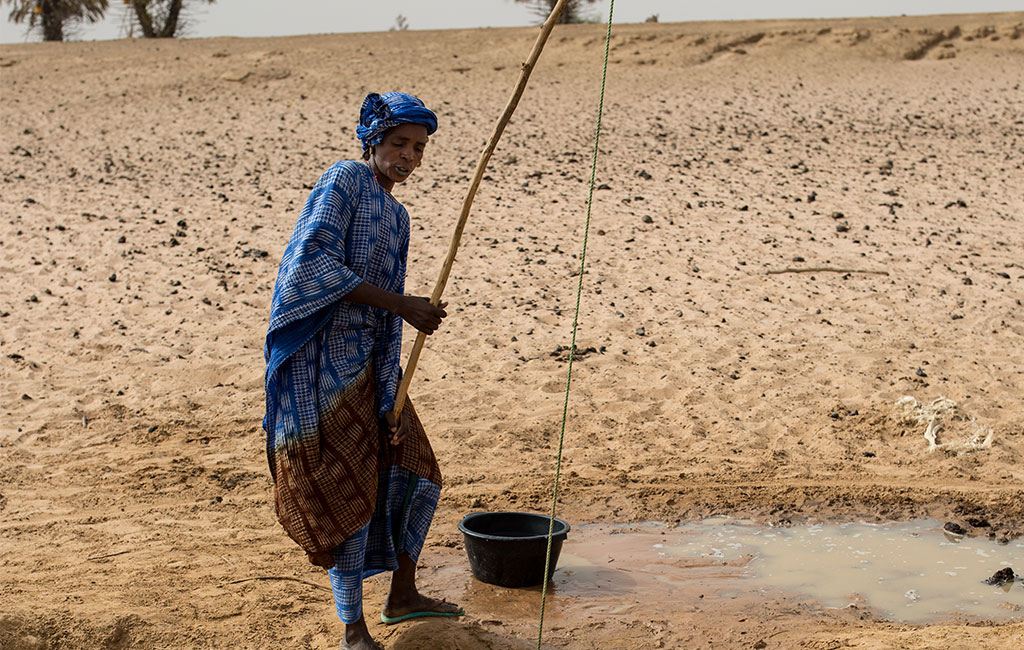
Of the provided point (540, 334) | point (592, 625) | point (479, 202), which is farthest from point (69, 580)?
point (479, 202)

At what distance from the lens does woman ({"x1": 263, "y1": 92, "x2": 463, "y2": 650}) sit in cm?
324

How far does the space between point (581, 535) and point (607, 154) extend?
7.57 meters

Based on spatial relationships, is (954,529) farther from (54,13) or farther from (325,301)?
(54,13)

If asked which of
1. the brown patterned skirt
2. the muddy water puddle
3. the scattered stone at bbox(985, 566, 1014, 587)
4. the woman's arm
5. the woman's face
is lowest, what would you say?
the muddy water puddle

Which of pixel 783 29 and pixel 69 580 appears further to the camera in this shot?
pixel 783 29

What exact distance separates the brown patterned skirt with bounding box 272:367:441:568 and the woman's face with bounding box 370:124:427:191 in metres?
0.65

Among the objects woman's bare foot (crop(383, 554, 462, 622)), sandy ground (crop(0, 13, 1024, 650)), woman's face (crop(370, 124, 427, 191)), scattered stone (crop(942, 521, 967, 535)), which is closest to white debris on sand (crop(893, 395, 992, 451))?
sandy ground (crop(0, 13, 1024, 650))

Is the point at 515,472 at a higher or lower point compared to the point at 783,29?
lower

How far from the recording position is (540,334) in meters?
7.40

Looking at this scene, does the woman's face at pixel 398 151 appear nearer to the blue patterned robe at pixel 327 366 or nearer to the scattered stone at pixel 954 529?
the blue patterned robe at pixel 327 366

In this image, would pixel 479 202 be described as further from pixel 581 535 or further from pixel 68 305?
pixel 581 535

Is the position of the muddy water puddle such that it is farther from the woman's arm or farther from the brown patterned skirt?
the woman's arm

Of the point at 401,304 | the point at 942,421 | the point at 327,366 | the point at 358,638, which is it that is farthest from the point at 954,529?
the point at 327,366

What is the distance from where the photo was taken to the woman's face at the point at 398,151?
3.39 meters
